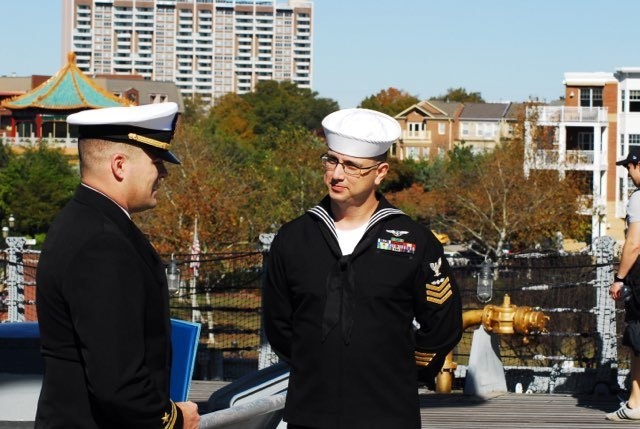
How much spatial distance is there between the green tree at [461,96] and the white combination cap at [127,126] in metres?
145

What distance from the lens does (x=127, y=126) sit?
3832 millimetres

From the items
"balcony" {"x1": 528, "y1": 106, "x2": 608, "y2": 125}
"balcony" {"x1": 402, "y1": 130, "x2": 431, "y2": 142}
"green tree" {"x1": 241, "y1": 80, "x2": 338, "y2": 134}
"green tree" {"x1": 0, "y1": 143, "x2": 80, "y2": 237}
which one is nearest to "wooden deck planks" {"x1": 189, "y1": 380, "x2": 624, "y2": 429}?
"green tree" {"x1": 0, "y1": 143, "x2": 80, "y2": 237}

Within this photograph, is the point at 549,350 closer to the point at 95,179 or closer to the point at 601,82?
the point at 95,179

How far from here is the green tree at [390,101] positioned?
135125 millimetres

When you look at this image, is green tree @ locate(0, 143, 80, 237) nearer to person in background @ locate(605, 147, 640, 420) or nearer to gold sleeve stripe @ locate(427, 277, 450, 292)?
person in background @ locate(605, 147, 640, 420)

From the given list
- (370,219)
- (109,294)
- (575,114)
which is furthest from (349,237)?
(575,114)

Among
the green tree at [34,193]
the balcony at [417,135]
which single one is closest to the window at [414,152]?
the balcony at [417,135]

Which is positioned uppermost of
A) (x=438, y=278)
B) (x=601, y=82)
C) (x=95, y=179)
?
(x=601, y=82)

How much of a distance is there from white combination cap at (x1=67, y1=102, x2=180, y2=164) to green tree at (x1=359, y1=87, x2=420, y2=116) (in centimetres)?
12689

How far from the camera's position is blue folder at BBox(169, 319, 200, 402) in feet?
14.4

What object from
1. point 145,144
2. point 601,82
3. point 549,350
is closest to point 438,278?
point 145,144

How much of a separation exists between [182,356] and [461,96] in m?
146

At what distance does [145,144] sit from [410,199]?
76.4m

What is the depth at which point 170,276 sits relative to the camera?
11812 mm
